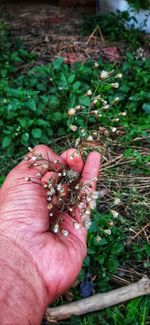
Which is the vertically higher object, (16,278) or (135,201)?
(16,278)

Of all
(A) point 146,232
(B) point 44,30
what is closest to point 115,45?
(B) point 44,30

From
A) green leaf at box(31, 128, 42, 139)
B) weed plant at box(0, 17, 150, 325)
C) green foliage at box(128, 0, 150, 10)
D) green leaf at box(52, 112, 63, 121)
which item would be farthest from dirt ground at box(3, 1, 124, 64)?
green leaf at box(31, 128, 42, 139)

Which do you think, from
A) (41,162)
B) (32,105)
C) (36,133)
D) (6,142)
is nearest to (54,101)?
(32,105)

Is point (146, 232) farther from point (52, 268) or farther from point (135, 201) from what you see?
point (52, 268)

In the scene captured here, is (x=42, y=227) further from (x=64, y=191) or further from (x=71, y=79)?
(x=71, y=79)

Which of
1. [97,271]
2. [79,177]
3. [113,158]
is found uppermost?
[79,177]

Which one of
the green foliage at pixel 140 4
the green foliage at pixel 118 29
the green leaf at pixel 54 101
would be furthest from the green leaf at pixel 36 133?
the green foliage at pixel 140 4

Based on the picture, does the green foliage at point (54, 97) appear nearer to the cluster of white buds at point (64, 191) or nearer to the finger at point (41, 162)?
the finger at point (41, 162)
